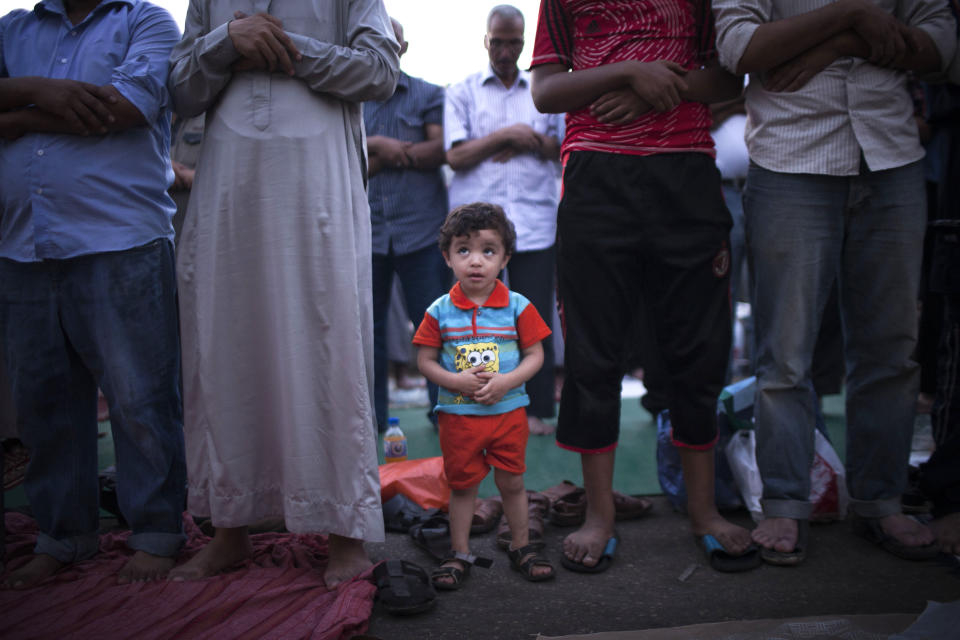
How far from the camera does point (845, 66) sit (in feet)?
8.16

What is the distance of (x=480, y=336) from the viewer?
2535mm

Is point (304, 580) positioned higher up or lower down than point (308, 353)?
lower down

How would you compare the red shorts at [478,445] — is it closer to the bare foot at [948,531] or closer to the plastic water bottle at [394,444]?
the plastic water bottle at [394,444]

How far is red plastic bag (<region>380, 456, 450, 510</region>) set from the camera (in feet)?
10.2

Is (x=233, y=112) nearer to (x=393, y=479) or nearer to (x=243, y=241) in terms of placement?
(x=243, y=241)

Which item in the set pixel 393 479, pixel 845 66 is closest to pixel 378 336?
pixel 393 479

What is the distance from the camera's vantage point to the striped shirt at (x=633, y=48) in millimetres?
2510

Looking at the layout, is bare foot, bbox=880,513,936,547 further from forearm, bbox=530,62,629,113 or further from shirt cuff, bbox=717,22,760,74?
forearm, bbox=530,62,629,113

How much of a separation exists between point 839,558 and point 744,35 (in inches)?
71.1

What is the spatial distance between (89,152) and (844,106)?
99.4 inches

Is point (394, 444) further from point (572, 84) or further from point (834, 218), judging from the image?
→ point (834, 218)

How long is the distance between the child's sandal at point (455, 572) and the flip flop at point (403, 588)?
0.04 metres

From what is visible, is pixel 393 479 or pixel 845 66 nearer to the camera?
pixel 845 66

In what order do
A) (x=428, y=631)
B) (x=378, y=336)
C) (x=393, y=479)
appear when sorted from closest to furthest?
1. (x=428, y=631)
2. (x=393, y=479)
3. (x=378, y=336)
